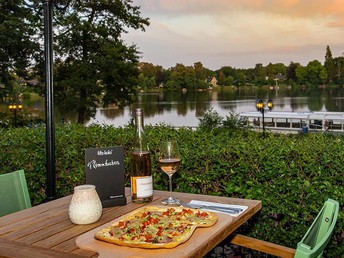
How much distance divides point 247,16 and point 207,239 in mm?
35380

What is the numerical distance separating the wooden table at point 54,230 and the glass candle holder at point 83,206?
1.0 inches

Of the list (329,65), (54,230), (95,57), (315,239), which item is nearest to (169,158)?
(54,230)

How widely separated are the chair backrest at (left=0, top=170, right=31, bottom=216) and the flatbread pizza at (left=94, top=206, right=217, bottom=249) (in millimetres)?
778

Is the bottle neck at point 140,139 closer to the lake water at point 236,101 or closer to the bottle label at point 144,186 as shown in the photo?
the bottle label at point 144,186

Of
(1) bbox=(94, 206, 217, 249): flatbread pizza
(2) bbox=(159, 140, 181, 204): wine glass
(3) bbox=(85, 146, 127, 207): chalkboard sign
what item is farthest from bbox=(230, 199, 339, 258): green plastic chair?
(3) bbox=(85, 146, 127, 207): chalkboard sign

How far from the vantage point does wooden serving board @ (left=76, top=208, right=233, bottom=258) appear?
1.13 metres

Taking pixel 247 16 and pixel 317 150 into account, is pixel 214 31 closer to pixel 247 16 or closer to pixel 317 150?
pixel 247 16

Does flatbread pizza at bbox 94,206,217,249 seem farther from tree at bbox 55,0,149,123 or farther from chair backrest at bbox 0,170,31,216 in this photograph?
tree at bbox 55,0,149,123

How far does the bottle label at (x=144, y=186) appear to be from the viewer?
1.63 meters

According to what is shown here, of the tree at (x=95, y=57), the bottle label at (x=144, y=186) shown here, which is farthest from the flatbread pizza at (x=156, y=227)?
the tree at (x=95, y=57)

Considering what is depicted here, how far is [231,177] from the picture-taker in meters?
2.55

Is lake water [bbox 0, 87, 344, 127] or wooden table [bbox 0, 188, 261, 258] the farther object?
lake water [bbox 0, 87, 344, 127]

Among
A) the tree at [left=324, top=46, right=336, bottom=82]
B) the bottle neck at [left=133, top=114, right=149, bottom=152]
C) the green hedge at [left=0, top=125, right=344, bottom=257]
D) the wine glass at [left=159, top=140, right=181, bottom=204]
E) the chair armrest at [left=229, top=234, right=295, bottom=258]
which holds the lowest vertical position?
the chair armrest at [left=229, top=234, right=295, bottom=258]

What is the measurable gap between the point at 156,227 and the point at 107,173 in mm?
423
